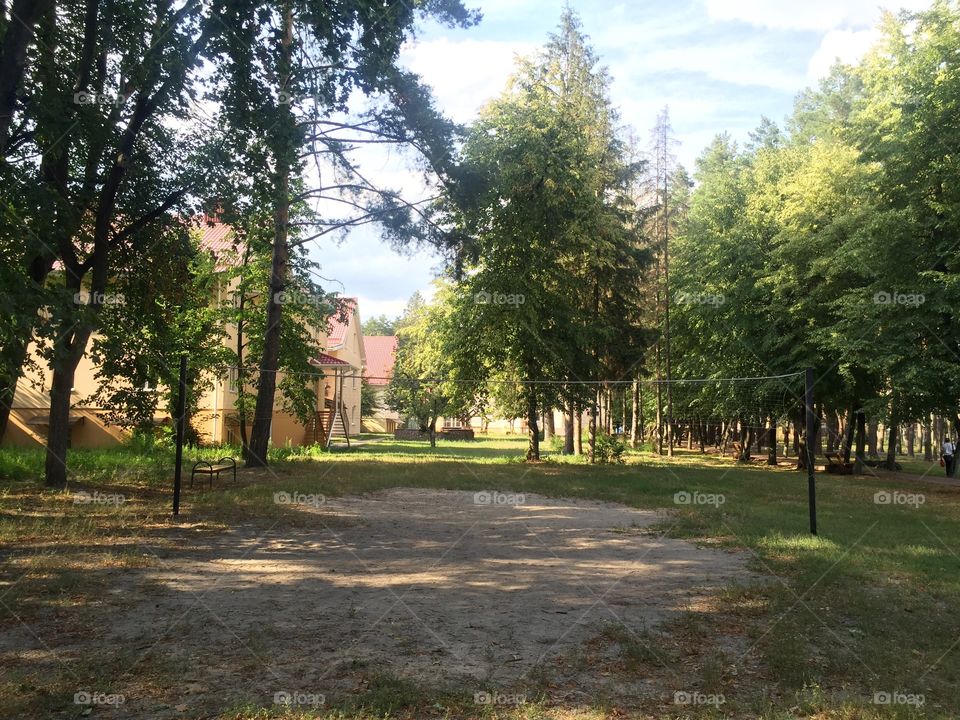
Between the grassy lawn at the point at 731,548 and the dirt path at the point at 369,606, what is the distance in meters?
0.36

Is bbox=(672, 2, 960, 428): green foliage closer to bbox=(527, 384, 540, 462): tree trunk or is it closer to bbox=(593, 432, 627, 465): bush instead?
bbox=(593, 432, 627, 465): bush

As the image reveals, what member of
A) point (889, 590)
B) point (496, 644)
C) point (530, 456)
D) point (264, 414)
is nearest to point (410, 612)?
point (496, 644)

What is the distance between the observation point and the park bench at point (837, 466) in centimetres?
2823

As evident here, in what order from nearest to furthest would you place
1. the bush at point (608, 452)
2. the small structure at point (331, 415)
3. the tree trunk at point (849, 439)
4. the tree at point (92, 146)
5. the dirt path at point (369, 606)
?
the dirt path at point (369, 606), the tree at point (92, 146), the bush at point (608, 452), the tree trunk at point (849, 439), the small structure at point (331, 415)

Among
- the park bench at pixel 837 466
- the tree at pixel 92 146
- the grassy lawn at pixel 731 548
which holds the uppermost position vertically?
the tree at pixel 92 146

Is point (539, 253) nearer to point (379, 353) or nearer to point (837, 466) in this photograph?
point (837, 466)

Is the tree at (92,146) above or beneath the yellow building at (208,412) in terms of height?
above

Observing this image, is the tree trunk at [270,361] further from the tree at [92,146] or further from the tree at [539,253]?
the tree at [539,253]

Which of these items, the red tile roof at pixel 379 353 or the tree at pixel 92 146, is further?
the red tile roof at pixel 379 353

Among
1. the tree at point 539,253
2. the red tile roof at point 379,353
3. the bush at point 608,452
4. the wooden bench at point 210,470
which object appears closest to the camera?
the wooden bench at point 210,470

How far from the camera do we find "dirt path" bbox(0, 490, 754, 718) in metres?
4.90

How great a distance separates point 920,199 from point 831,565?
16197 mm

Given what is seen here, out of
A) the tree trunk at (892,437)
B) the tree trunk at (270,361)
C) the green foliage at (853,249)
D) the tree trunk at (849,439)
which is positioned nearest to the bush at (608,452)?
the green foliage at (853,249)

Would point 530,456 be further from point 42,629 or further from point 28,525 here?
point 42,629
